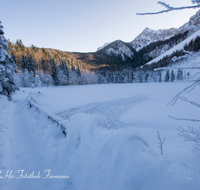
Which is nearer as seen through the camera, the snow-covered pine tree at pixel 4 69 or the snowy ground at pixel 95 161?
the snowy ground at pixel 95 161

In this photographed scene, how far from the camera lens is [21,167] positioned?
299cm

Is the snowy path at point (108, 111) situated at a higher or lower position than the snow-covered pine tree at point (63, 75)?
lower

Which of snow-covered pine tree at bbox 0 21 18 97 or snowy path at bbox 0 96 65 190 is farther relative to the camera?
snow-covered pine tree at bbox 0 21 18 97

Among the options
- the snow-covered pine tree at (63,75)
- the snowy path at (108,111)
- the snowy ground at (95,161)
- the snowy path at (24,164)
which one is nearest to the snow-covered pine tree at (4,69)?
the snowy path at (108,111)

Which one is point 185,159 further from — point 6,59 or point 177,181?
point 6,59

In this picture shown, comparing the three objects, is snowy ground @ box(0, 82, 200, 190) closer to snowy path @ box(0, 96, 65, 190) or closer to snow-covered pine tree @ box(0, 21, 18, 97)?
snowy path @ box(0, 96, 65, 190)

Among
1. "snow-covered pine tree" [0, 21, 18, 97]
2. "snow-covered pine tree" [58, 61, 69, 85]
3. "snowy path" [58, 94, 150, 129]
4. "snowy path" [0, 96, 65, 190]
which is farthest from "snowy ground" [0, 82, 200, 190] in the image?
"snow-covered pine tree" [58, 61, 69, 85]

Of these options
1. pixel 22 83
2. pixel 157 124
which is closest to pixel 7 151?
pixel 157 124

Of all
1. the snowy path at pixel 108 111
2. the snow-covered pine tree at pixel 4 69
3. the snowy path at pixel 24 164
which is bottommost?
the snowy path at pixel 108 111

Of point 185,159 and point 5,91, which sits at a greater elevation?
point 5,91

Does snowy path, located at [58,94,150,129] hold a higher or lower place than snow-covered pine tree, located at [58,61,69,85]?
lower

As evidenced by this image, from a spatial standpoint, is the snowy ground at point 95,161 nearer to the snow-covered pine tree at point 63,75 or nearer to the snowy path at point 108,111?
the snowy path at point 108,111

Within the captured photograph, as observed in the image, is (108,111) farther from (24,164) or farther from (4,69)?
(4,69)

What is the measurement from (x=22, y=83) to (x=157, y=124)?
4376 cm
